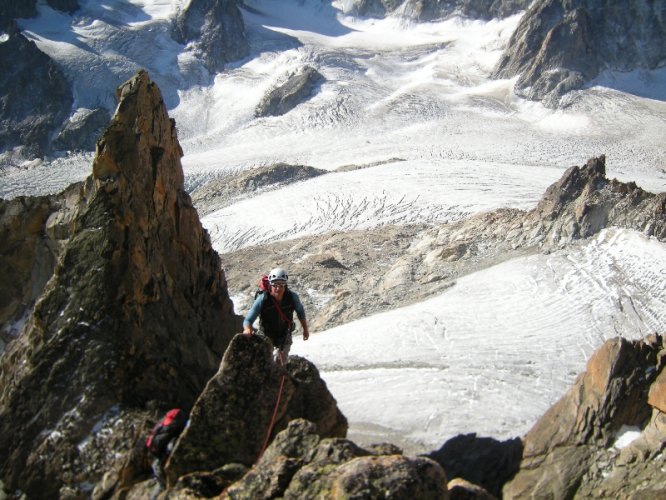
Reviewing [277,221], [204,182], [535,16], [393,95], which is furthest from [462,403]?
[535,16]

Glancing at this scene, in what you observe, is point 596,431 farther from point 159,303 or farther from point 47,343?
point 47,343

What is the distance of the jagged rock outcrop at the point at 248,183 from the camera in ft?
160

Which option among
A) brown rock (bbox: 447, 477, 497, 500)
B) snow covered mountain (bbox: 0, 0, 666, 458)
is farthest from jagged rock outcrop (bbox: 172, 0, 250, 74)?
brown rock (bbox: 447, 477, 497, 500)

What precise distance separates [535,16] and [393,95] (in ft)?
67.5

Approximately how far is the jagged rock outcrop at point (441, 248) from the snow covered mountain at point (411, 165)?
2.43ft

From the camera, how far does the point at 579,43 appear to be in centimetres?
7331

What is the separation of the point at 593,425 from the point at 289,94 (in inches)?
2525

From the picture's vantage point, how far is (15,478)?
918 centimetres

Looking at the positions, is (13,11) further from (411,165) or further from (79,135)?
(411,165)

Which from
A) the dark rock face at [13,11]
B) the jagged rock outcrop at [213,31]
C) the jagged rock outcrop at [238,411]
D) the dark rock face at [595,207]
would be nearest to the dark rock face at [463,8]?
the jagged rock outcrop at [213,31]

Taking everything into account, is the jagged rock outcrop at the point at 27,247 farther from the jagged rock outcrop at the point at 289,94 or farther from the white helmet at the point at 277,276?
the jagged rock outcrop at the point at 289,94

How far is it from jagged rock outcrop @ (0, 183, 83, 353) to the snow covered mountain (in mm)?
7300

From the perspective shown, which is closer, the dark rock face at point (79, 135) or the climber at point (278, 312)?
the climber at point (278, 312)

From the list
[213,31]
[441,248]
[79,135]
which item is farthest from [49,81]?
[441,248]
